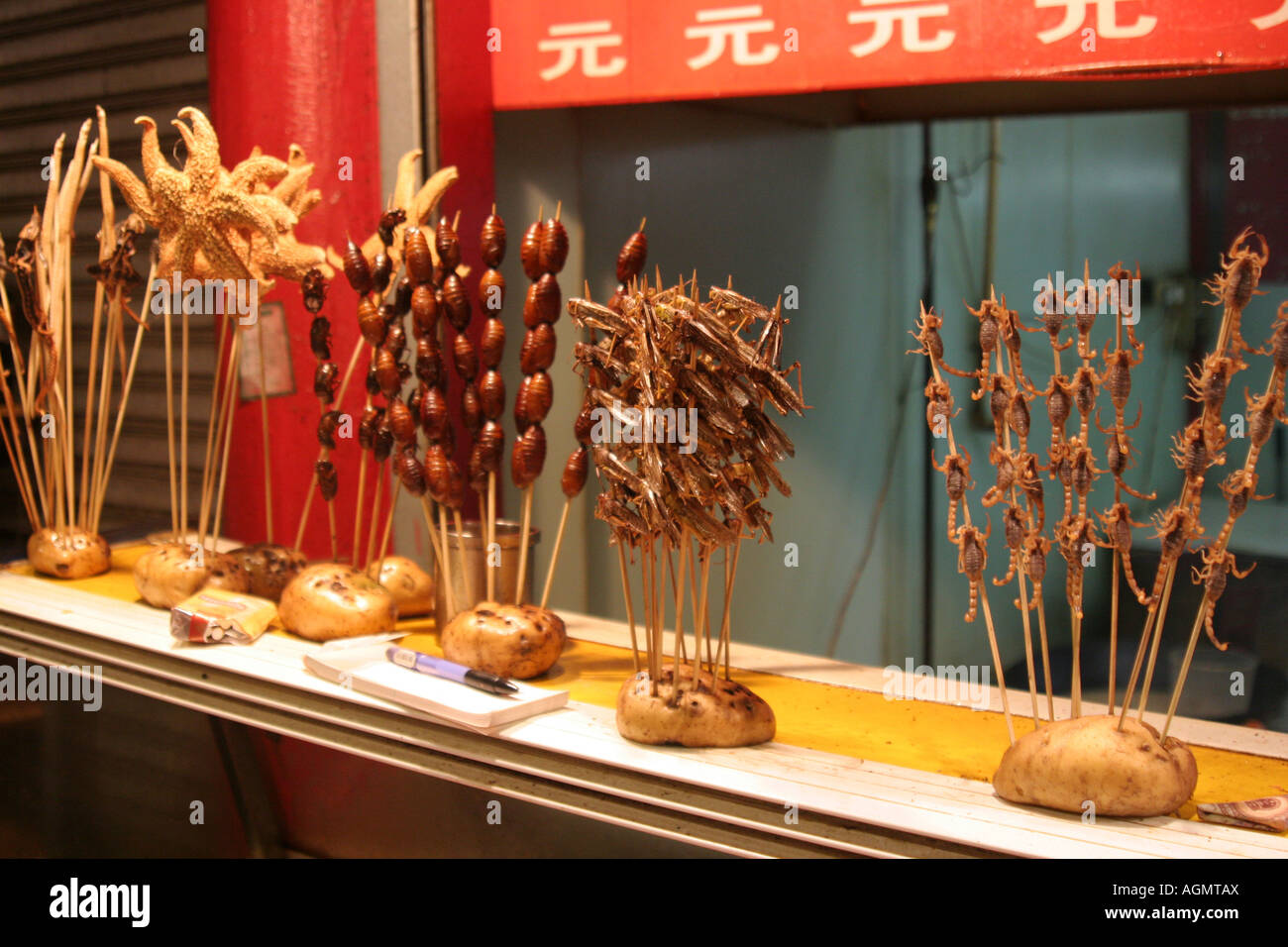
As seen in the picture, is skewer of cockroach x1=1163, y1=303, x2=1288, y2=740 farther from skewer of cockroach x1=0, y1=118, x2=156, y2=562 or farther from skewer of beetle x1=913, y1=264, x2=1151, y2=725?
skewer of cockroach x1=0, y1=118, x2=156, y2=562

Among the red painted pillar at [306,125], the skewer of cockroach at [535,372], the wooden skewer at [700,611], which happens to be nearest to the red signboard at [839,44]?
the red painted pillar at [306,125]

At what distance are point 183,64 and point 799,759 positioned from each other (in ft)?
7.90

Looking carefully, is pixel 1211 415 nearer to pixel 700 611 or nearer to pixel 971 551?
pixel 971 551

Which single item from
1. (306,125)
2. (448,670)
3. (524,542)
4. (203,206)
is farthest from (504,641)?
(306,125)

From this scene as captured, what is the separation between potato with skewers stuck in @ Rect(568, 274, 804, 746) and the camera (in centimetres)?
157

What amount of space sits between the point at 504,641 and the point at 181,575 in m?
0.83

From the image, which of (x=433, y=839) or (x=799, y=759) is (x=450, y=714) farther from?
(x=433, y=839)

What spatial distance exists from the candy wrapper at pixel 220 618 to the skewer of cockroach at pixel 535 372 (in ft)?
1.60

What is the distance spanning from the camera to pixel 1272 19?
181cm

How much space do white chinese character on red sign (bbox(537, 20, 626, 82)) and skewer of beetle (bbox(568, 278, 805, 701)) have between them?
3.17 ft

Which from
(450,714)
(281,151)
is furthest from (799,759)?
(281,151)

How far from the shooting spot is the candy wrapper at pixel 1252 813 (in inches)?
52.5
